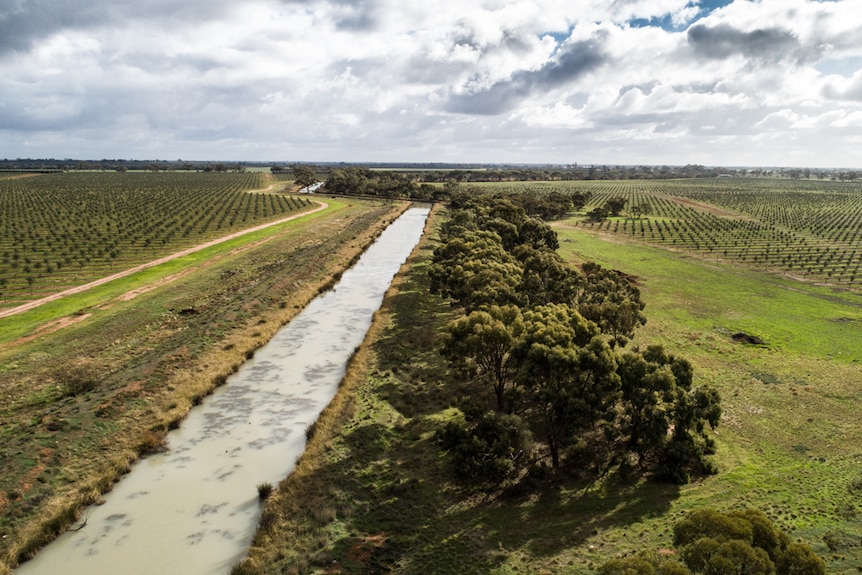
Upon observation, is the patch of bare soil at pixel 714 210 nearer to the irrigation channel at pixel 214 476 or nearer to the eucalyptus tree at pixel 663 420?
the eucalyptus tree at pixel 663 420

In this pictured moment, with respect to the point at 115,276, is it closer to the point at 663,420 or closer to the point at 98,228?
the point at 98,228

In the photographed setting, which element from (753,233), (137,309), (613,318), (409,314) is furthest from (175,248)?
(753,233)

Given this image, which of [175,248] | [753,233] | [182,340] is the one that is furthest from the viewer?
[753,233]

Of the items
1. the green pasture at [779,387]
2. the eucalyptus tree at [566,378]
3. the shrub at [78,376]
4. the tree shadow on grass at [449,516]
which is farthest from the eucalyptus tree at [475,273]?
the shrub at [78,376]

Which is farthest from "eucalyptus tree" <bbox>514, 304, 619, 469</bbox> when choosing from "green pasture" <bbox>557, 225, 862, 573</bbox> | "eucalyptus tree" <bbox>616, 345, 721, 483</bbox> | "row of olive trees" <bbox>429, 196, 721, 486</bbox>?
"green pasture" <bbox>557, 225, 862, 573</bbox>

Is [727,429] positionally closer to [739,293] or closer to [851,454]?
[851,454]
